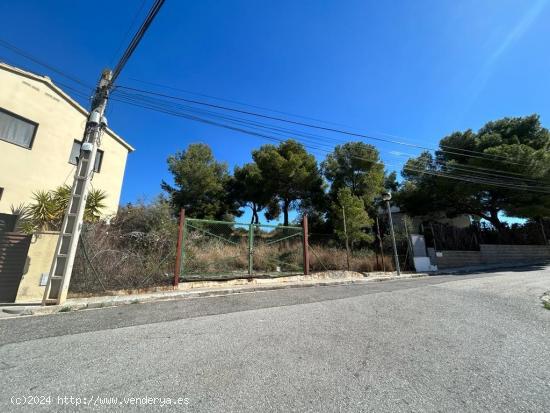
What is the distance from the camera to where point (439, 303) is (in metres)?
5.71

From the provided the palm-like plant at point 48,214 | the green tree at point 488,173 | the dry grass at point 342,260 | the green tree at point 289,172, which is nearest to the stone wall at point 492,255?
the green tree at point 488,173

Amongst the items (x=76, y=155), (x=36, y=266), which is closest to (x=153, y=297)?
(x=36, y=266)

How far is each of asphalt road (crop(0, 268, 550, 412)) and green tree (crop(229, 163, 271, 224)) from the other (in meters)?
15.4

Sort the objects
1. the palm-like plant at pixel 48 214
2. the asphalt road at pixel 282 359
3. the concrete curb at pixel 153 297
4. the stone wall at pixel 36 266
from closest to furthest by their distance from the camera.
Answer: the asphalt road at pixel 282 359 < the concrete curb at pixel 153 297 < the stone wall at pixel 36 266 < the palm-like plant at pixel 48 214

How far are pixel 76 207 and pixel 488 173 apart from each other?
892 inches

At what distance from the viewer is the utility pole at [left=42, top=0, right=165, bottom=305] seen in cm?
598

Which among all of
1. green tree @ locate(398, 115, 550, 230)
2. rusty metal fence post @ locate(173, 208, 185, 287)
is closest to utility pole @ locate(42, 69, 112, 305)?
rusty metal fence post @ locate(173, 208, 185, 287)

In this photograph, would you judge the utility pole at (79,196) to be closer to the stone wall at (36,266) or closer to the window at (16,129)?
the stone wall at (36,266)

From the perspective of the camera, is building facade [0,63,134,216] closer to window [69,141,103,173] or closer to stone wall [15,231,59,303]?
window [69,141,103,173]

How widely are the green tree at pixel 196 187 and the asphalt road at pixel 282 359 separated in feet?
52.2

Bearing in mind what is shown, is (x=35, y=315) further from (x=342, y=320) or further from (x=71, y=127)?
(x=71, y=127)

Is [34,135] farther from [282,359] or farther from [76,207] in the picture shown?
[282,359]

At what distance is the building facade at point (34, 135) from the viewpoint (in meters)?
9.73

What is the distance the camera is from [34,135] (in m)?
10.5
